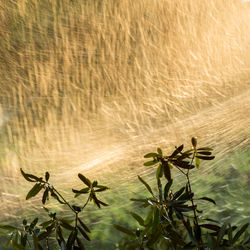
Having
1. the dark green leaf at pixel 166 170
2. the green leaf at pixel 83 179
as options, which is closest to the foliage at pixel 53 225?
the green leaf at pixel 83 179

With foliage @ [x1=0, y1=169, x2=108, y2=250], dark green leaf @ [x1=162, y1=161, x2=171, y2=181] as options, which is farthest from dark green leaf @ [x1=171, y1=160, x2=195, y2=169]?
foliage @ [x1=0, y1=169, x2=108, y2=250]

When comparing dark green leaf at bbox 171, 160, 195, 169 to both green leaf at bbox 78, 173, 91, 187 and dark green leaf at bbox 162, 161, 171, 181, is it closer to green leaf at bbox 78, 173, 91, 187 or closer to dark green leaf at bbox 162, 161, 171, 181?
dark green leaf at bbox 162, 161, 171, 181

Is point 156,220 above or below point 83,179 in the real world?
below

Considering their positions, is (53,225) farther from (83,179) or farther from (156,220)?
(156,220)

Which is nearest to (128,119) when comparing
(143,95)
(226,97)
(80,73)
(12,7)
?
(143,95)

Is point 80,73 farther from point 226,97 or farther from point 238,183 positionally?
point 238,183

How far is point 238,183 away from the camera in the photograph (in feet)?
4.42

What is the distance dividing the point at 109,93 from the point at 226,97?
42cm

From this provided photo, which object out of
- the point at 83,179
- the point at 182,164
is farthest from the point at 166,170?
the point at 83,179

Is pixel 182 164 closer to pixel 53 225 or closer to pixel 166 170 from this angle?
pixel 166 170

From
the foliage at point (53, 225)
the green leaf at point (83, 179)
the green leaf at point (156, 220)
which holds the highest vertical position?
the green leaf at point (83, 179)

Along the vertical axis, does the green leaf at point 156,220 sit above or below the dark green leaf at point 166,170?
below

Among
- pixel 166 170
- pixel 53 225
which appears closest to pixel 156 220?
pixel 166 170

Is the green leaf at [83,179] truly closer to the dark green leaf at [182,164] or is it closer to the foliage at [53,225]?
the foliage at [53,225]
